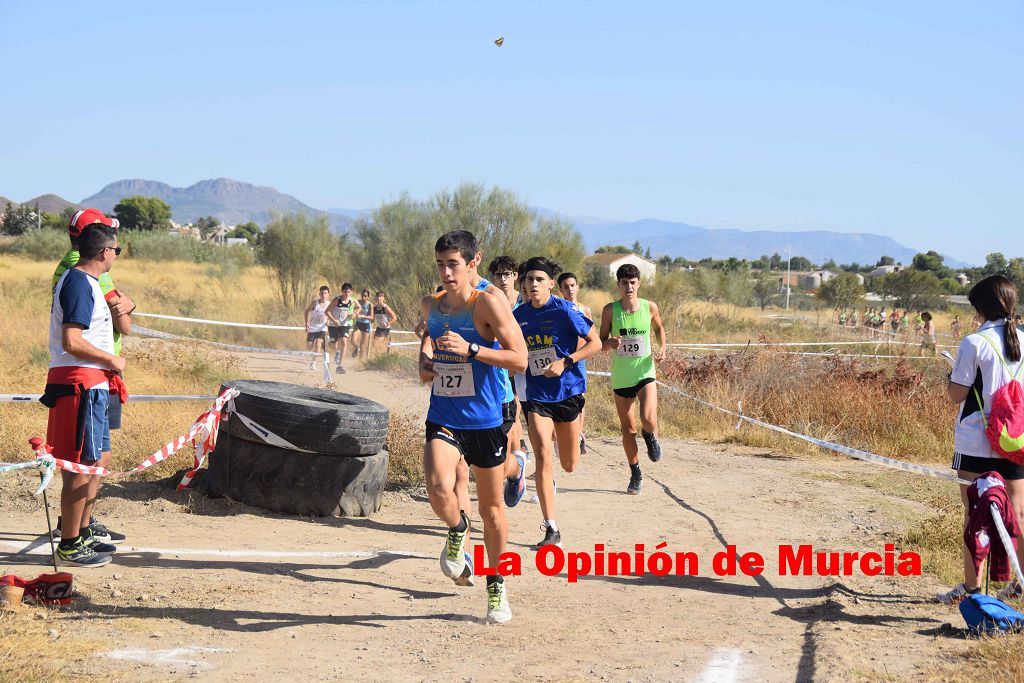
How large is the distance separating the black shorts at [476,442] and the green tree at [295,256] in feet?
99.9

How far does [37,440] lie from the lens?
5719 mm

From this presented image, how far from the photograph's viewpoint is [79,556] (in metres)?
6.13

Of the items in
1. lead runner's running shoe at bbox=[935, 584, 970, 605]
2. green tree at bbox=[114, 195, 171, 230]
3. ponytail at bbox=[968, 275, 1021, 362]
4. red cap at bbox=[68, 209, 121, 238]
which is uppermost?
green tree at bbox=[114, 195, 171, 230]

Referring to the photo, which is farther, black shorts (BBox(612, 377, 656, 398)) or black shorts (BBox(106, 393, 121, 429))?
black shorts (BBox(612, 377, 656, 398))

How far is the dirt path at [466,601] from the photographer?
4.88 m

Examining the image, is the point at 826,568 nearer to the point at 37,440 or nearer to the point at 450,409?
the point at 450,409

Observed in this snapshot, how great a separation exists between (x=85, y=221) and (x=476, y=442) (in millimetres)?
2979

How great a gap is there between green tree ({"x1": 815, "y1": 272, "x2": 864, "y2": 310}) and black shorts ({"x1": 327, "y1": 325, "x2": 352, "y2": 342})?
39.1 m

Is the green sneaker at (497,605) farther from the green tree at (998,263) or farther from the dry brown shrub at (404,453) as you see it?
the green tree at (998,263)

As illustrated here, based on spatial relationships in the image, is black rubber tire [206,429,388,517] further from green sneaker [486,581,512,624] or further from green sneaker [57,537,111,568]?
green sneaker [486,581,512,624]

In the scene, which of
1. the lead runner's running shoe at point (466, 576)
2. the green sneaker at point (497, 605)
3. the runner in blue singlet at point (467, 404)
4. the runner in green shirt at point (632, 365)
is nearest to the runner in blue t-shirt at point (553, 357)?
the runner in green shirt at point (632, 365)

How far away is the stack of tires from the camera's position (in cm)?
741

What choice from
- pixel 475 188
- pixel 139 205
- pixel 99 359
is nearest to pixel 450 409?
pixel 99 359

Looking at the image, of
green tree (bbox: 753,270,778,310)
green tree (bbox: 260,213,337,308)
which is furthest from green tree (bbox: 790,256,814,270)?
green tree (bbox: 260,213,337,308)
